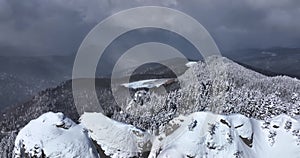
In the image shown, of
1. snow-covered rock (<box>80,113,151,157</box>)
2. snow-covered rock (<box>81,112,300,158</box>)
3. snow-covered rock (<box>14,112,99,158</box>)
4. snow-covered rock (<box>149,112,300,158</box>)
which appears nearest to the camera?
snow-covered rock (<box>14,112,99,158</box>)

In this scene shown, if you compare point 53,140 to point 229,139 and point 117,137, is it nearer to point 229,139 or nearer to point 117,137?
point 117,137

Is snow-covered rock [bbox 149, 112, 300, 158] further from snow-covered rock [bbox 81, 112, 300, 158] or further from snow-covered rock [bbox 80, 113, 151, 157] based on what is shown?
snow-covered rock [bbox 80, 113, 151, 157]

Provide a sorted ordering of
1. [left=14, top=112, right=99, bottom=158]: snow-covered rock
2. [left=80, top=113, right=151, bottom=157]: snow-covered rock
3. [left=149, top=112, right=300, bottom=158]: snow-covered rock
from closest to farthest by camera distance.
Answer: [left=14, top=112, right=99, bottom=158]: snow-covered rock → [left=80, top=113, right=151, bottom=157]: snow-covered rock → [left=149, top=112, right=300, bottom=158]: snow-covered rock

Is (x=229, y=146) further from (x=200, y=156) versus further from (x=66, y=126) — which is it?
(x=66, y=126)

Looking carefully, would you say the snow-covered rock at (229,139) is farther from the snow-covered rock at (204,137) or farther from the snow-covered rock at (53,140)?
the snow-covered rock at (53,140)

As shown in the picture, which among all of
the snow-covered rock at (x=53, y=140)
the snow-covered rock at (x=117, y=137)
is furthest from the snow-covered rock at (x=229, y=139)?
the snow-covered rock at (x=53, y=140)

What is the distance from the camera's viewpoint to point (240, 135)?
35.3m

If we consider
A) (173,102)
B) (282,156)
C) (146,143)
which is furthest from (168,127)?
(173,102)

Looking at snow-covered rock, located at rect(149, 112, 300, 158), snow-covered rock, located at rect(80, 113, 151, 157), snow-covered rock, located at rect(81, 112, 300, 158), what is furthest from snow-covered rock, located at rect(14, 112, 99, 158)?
snow-covered rock, located at rect(149, 112, 300, 158)

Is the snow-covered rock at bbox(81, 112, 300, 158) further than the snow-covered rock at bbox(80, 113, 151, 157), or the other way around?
the snow-covered rock at bbox(81, 112, 300, 158)

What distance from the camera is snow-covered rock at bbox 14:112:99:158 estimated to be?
23.2m

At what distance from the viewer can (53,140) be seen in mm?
23797

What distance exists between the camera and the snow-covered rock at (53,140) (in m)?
23.2

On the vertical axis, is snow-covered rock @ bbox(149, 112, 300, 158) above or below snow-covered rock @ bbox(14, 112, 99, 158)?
below
